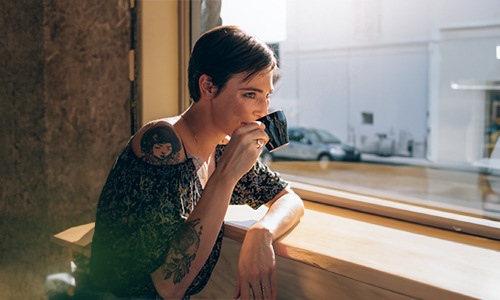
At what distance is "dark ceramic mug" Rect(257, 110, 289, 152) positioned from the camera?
4.35 feet

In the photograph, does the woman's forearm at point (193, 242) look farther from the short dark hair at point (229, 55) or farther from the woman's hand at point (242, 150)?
the short dark hair at point (229, 55)

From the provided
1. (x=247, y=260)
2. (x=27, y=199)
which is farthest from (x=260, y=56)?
(x=27, y=199)

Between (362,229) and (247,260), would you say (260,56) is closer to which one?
(247,260)

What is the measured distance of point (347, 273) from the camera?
1.17m

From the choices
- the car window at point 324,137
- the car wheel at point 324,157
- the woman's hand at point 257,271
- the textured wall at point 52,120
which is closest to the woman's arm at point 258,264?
the woman's hand at point 257,271

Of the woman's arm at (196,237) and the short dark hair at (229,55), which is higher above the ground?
the short dark hair at (229,55)

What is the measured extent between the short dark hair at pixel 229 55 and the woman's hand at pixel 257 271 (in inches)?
17.7

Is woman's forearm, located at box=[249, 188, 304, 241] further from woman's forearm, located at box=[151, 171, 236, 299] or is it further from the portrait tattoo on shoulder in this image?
the portrait tattoo on shoulder

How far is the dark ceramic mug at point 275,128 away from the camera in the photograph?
1.33 metres

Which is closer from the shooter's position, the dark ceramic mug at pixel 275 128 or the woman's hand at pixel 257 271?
the woman's hand at pixel 257 271

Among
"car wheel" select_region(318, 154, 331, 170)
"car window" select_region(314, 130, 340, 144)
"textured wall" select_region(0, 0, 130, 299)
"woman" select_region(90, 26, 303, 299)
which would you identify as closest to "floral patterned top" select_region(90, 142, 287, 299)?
"woman" select_region(90, 26, 303, 299)

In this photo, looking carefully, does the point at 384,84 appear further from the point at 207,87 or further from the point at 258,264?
the point at 258,264

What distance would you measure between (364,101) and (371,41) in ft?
10.2

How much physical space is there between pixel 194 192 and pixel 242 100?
0.29 meters
